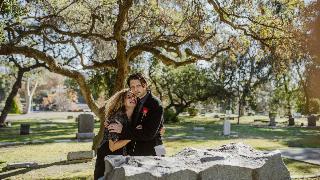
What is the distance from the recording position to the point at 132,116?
499 centimetres

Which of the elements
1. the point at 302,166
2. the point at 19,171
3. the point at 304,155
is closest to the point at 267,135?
the point at 304,155

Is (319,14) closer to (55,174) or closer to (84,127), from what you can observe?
(55,174)

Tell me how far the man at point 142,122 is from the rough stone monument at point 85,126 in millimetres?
16713

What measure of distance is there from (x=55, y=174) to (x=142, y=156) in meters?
7.32

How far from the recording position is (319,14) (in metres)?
14.1

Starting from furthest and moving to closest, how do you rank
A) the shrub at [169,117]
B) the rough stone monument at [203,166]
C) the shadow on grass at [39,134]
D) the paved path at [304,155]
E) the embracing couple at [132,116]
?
the shrub at [169,117]
the shadow on grass at [39,134]
the paved path at [304,155]
the embracing couple at [132,116]
the rough stone monument at [203,166]

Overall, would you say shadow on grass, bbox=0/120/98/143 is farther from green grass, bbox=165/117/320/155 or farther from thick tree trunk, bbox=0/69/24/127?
green grass, bbox=165/117/320/155

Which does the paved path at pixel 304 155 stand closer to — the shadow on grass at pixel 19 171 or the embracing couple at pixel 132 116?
the shadow on grass at pixel 19 171

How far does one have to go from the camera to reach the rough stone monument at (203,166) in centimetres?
473

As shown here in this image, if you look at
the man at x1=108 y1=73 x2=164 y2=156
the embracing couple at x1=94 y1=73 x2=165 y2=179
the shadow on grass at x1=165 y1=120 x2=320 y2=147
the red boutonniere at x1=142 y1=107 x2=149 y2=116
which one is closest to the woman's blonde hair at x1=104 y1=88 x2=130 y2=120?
the embracing couple at x1=94 y1=73 x2=165 y2=179

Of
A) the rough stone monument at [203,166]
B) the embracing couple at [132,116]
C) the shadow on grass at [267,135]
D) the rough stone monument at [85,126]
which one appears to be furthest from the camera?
the rough stone monument at [85,126]

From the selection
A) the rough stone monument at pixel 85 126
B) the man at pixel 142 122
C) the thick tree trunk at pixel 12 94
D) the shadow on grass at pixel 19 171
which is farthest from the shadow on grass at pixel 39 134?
the man at pixel 142 122

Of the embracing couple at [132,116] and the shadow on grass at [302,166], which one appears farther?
the shadow on grass at [302,166]

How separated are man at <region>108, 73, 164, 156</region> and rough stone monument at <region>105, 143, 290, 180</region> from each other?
20 centimetres
